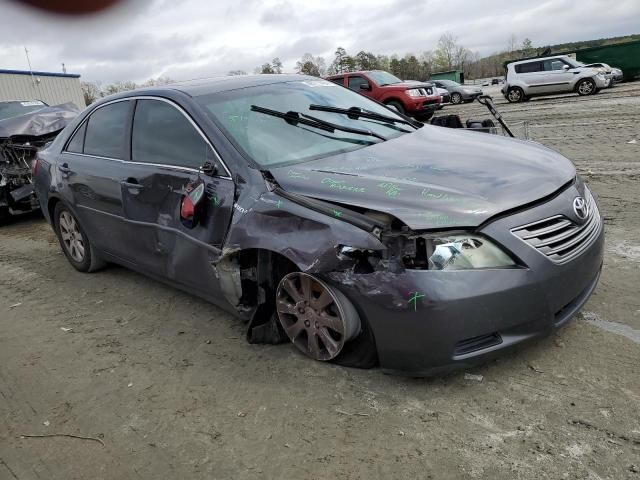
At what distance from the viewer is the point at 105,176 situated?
13.4 feet

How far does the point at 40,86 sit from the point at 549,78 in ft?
88.2

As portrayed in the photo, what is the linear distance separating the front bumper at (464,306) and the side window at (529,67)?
19.7m

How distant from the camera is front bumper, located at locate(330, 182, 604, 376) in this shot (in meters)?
2.37

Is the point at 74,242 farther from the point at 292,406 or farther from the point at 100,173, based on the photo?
the point at 292,406

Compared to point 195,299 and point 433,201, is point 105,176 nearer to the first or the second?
point 195,299

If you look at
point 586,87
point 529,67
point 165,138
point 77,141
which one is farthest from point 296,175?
point 529,67

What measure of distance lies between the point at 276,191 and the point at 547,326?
1508mm

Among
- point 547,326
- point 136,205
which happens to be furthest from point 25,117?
point 547,326

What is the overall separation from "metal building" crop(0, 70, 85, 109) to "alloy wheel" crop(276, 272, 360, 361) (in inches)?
1116

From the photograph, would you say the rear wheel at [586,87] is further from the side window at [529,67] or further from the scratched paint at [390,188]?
the scratched paint at [390,188]

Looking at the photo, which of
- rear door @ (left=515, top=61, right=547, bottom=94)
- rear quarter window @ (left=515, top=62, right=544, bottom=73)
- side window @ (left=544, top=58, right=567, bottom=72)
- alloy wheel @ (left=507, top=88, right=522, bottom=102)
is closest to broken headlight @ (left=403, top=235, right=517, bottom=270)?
side window @ (left=544, top=58, right=567, bottom=72)

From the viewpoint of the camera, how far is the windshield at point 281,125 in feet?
10.4

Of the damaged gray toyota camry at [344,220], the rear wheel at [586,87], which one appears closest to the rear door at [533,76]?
the rear wheel at [586,87]

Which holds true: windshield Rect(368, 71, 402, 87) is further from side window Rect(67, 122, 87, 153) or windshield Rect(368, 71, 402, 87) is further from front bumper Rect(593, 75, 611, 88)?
side window Rect(67, 122, 87, 153)
